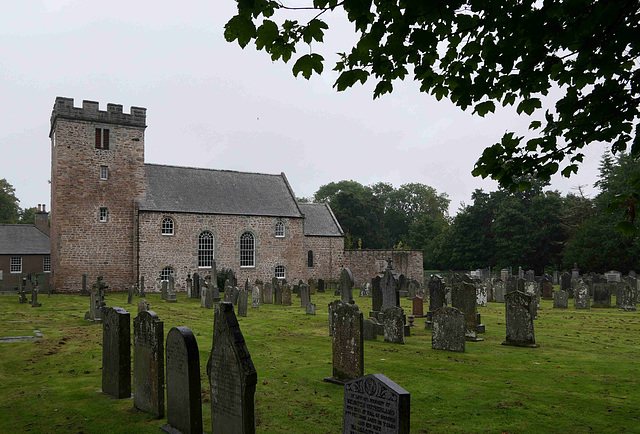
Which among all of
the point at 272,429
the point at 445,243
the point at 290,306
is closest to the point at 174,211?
the point at 290,306

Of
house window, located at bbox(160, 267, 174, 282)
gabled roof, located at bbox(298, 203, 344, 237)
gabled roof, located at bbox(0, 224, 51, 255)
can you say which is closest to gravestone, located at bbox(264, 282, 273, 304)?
house window, located at bbox(160, 267, 174, 282)

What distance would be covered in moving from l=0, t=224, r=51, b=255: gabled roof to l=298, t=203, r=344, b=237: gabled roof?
2043 cm

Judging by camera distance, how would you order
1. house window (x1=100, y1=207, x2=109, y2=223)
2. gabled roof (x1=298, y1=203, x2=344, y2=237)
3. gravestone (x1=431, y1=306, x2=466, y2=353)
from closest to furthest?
gravestone (x1=431, y1=306, x2=466, y2=353) < house window (x1=100, y1=207, x2=109, y2=223) < gabled roof (x1=298, y1=203, x2=344, y2=237)

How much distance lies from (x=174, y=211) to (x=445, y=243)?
3217cm

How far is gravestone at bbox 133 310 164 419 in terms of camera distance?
655 cm

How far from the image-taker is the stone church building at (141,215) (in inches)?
1144

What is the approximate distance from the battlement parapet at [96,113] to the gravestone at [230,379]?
2813 centimetres

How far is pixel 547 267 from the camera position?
44.7 m

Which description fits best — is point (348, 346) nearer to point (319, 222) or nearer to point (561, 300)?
point (561, 300)

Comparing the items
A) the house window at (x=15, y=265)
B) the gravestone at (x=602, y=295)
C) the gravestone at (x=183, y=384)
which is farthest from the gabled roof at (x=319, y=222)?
the gravestone at (x=183, y=384)

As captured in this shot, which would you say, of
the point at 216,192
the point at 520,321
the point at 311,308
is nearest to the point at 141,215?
the point at 216,192

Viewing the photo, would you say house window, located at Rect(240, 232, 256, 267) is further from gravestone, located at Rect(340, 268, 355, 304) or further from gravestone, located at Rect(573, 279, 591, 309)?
gravestone, located at Rect(573, 279, 591, 309)

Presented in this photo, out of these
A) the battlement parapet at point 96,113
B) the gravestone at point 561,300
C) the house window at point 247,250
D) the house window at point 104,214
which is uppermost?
the battlement parapet at point 96,113

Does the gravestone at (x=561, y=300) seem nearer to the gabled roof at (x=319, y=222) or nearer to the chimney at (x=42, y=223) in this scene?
the gabled roof at (x=319, y=222)
